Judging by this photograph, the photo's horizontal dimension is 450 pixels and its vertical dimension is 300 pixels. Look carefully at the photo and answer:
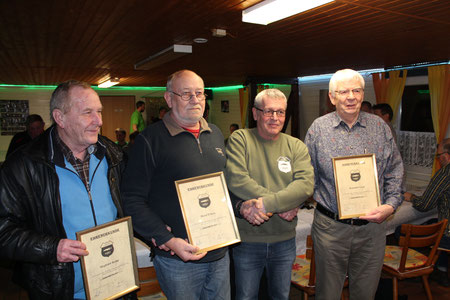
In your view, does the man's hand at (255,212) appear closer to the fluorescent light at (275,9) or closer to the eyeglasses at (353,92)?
the eyeglasses at (353,92)

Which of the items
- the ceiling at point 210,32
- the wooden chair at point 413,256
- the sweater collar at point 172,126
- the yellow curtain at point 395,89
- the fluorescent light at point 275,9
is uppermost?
the ceiling at point 210,32

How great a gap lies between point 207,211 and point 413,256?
2.81 meters

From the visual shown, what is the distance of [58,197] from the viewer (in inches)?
60.2

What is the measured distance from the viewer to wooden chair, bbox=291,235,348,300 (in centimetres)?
272

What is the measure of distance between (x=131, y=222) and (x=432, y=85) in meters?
6.56

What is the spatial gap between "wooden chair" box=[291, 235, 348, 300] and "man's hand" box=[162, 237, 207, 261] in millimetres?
1252

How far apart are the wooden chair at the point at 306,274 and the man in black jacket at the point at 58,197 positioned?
5.70 feet

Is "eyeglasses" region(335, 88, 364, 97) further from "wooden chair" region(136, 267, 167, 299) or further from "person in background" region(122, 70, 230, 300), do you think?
"wooden chair" region(136, 267, 167, 299)

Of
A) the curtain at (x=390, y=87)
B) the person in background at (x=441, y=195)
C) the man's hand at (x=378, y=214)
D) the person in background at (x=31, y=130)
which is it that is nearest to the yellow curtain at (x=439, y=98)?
the curtain at (x=390, y=87)

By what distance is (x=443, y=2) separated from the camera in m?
2.63

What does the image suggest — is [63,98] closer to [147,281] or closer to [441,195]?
[147,281]

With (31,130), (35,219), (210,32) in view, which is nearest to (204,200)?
(35,219)

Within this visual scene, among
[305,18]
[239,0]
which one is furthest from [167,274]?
[305,18]

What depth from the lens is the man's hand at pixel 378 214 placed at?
2.08m
